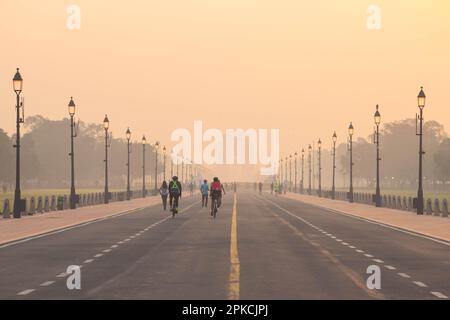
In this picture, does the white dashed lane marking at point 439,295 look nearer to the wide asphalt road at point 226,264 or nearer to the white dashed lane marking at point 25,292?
the wide asphalt road at point 226,264

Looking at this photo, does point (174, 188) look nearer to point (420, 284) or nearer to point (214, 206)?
point (214, 206)

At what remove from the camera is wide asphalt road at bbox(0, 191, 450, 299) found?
15039 millimetres

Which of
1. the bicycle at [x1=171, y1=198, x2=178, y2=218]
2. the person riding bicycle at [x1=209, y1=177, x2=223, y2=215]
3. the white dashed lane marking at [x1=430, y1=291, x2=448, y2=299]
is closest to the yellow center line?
the white dashed lane marking at [x1=430, y1=291, x2=448, y2=299]

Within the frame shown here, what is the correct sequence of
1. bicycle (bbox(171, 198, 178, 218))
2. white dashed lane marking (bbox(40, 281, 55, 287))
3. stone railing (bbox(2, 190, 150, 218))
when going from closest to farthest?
white dashed lane marking (bbox(40, 281, 55, 287))
stone railing (bbox(2, 190, 150, 218))
bicycle (bbox(171, 198, 178, 218))

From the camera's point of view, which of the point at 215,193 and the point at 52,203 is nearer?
the point at 215,193

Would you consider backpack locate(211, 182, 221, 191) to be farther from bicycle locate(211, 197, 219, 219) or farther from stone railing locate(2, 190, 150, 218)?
stone railing locate(2, 190, 150, 218)

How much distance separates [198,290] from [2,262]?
7073mm

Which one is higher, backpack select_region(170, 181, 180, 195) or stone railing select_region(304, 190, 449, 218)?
backpack select_region(170, 181, 180, 195)

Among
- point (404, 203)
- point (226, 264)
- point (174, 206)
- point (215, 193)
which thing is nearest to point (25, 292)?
point (226, 264)

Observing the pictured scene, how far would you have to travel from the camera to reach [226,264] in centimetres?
2002

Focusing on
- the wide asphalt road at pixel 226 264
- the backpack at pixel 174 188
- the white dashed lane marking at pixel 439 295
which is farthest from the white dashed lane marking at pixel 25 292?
the backpack at pixel 174 188

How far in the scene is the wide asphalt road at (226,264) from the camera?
15.0 m
